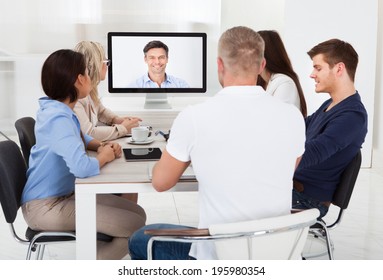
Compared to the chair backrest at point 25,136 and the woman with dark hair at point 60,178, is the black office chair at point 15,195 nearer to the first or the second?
the woman with dark hair at point 60,178

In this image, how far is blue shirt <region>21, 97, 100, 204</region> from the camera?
2225 mm

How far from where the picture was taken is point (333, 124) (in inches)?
98.6

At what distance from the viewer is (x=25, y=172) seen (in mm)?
2617

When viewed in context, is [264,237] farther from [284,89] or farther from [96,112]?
[96,112]

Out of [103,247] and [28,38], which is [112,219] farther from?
[28,38]

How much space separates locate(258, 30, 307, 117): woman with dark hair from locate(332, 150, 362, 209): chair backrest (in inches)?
21.4

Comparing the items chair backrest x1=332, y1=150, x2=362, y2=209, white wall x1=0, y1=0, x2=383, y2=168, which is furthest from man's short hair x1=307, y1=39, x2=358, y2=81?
white wall x1=0, y1=0, x2=383, y2=168

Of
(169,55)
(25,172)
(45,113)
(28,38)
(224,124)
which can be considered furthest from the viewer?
(28,38)

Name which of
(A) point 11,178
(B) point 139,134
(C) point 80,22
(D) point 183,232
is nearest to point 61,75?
(A) point 11,178

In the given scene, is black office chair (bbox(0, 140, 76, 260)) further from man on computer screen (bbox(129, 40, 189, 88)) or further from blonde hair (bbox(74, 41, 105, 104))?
man on computer screen (bbox(129, 40, 189, 88))

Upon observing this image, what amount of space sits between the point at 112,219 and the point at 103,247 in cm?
11

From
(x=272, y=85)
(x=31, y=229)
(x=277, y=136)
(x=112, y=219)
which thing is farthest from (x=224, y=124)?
(x=272, y=85)

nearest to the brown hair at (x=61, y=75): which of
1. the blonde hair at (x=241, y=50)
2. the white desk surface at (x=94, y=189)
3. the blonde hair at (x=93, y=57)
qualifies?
the white desk surface at (x=94, y=189)
